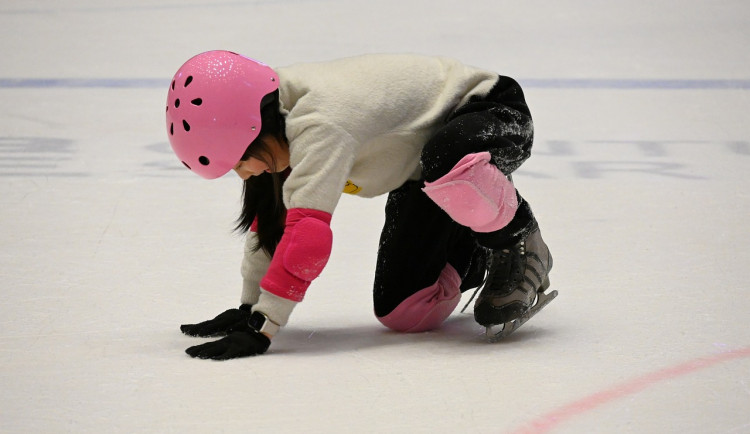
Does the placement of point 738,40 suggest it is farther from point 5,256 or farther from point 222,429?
point 222,429

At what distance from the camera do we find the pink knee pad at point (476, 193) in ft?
5.87

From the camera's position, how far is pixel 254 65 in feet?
5.90

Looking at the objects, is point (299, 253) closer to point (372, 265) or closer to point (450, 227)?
point (450, 227)

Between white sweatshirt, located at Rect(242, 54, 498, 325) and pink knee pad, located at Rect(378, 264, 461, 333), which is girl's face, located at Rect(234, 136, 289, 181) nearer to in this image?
white sweatshirt, located at Rect(242, 54, 498, 325)

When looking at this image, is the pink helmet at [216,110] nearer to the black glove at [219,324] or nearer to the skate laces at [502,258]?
the black glove at [219,324]

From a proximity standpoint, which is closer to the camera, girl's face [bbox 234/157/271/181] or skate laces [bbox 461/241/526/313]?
girl's face [bbox 234/157/271/181]

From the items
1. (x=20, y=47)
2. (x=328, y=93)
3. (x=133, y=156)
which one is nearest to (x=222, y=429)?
(x=328, y=93)

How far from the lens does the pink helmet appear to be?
1737 millimetres

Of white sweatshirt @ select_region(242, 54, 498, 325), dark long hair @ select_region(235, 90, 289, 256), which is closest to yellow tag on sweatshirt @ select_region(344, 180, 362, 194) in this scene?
white sweatshirt @ select_region(242, 54, 498, 325)

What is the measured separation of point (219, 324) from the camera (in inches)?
76.8

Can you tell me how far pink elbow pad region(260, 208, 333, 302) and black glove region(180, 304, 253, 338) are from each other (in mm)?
222

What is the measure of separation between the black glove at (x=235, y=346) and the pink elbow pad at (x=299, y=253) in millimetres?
86

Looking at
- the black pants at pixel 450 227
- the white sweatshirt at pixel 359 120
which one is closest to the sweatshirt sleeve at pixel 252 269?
the white sweatshirt at pixel 359 120

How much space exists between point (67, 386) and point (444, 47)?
340 centimetres
